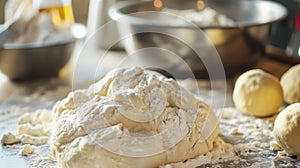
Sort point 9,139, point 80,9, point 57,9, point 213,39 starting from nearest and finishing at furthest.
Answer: point 9,139 → point 213,39 → point 57,9 → point 80,9

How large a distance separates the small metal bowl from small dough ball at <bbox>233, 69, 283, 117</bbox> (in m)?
0.48

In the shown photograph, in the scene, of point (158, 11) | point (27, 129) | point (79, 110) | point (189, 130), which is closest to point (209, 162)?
point (189, 130)

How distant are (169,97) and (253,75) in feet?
0.87

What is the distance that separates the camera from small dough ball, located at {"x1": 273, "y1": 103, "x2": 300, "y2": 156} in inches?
31.6

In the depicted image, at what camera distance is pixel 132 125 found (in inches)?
30.8

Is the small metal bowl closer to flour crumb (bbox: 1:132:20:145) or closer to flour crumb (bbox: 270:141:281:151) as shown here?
flour crumb (bbox: 1:132:20:145)

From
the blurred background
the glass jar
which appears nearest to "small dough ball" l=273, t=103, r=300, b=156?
the glass jar

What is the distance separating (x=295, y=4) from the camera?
171cm

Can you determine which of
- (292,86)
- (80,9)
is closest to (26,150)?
(292,86)

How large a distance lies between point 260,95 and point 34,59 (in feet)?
1.89

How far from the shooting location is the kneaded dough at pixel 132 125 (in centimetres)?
75

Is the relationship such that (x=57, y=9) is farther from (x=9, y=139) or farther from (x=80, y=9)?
(x=9, y=139)

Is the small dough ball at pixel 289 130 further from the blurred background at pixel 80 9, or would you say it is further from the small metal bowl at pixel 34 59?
the blurred background at pixel 80 9

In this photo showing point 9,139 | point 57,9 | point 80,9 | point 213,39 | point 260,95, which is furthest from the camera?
point 80,9
